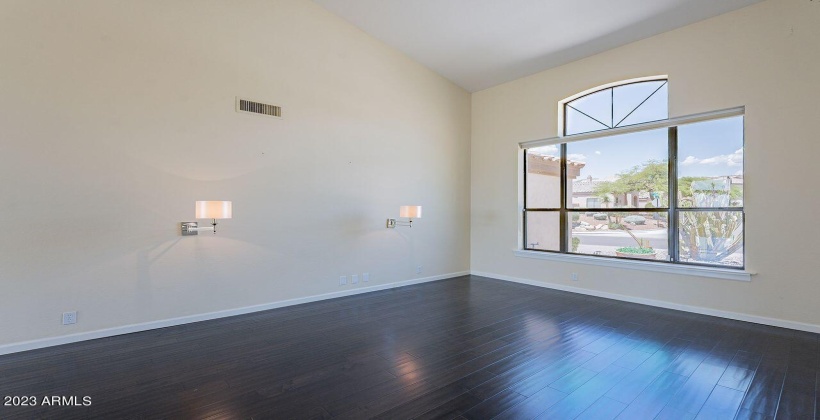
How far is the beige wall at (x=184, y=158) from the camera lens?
3330 mm

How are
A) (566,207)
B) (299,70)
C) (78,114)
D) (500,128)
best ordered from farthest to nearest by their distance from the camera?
(500,128) → (566,207) → (299,70) → (78,114)

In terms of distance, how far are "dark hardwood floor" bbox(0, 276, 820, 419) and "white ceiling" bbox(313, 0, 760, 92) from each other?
146 inches

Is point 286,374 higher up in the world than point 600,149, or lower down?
lower down

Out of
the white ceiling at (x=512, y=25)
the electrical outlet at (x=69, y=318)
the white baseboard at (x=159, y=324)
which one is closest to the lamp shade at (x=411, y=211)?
the white baseboard at (x=159, y=324)

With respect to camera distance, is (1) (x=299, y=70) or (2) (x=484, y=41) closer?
(1) (x=299, y=70)

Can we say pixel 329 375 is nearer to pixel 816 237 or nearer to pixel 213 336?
pixel 213 336

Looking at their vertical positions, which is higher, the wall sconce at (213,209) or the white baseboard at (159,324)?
the wall sconce at (213,209)

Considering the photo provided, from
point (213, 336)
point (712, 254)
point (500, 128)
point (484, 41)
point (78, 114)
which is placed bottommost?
point (213, 336)

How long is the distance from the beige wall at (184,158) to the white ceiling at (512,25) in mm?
553

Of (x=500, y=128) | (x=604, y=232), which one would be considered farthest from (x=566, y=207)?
(x=500, y=128)

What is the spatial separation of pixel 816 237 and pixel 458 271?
15.7 feet

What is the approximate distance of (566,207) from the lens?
238 inches

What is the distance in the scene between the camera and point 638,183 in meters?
5.21

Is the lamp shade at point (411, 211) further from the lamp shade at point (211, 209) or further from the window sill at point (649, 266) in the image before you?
the lamp shade at point (211, 209)
